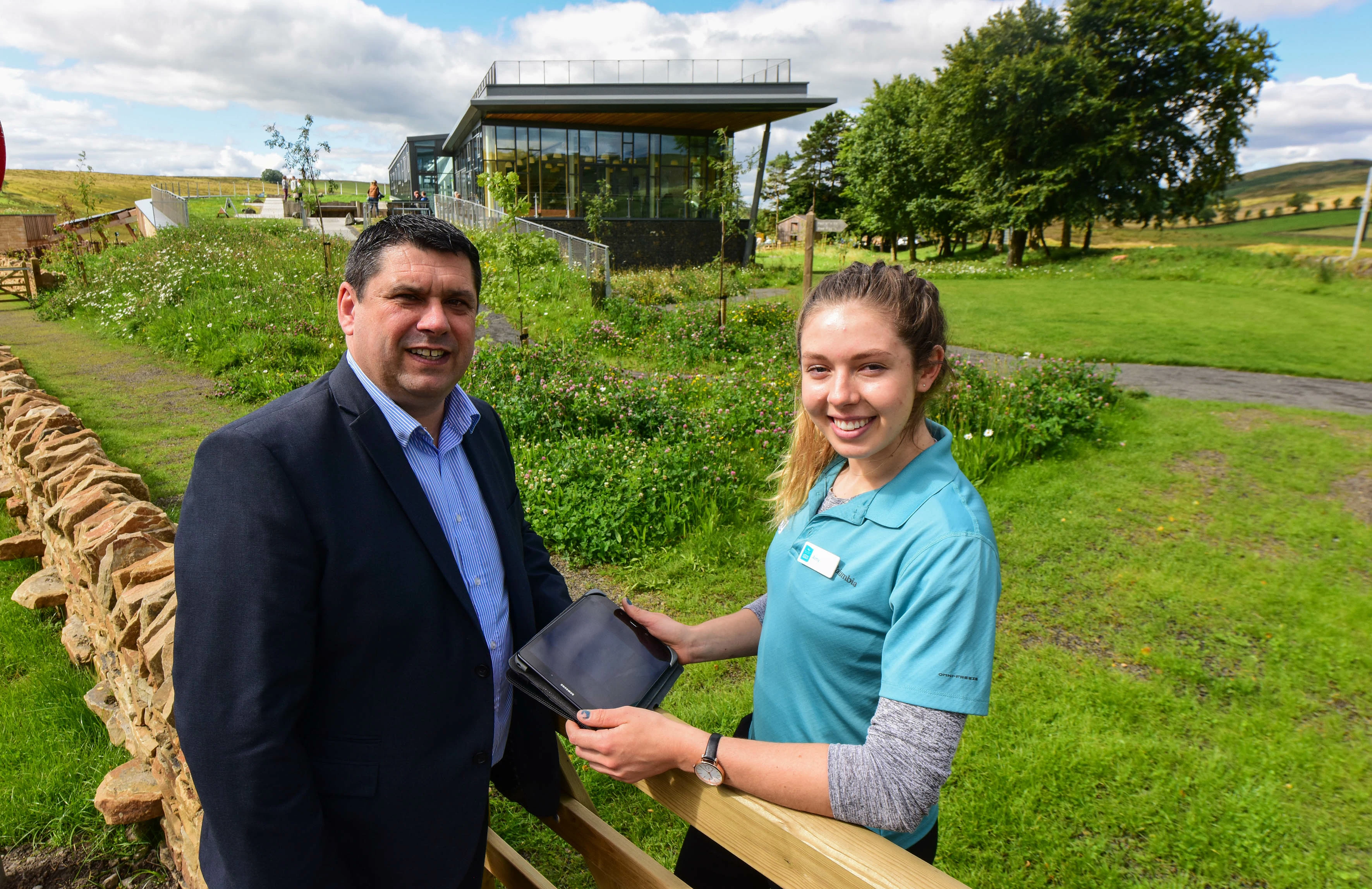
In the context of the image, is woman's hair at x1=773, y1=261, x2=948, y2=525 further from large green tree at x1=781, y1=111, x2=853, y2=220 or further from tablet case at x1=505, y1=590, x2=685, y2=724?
large green tree at x1=781, y1=111, x2=853, y2=220

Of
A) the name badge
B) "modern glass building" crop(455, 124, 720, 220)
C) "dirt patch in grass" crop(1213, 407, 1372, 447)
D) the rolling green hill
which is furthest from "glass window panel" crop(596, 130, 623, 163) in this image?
the rolling green hill

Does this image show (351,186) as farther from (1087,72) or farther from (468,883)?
(468,883)

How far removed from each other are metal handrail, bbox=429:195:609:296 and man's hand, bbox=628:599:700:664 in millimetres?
15109

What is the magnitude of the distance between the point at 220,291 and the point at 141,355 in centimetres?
255

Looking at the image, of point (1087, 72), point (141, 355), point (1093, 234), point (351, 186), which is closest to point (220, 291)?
point (141, 355)

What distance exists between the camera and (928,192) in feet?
134

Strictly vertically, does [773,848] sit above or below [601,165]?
below

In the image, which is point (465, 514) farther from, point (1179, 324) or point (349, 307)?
point (1179, 324)

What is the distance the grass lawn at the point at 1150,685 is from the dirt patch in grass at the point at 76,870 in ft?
4.07

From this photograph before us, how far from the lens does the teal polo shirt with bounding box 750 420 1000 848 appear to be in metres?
1.18

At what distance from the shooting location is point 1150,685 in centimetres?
394

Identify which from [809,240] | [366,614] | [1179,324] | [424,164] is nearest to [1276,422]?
[809,240]

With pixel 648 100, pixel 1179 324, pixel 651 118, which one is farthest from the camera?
pixel 651 118

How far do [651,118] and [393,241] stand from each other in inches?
1166
